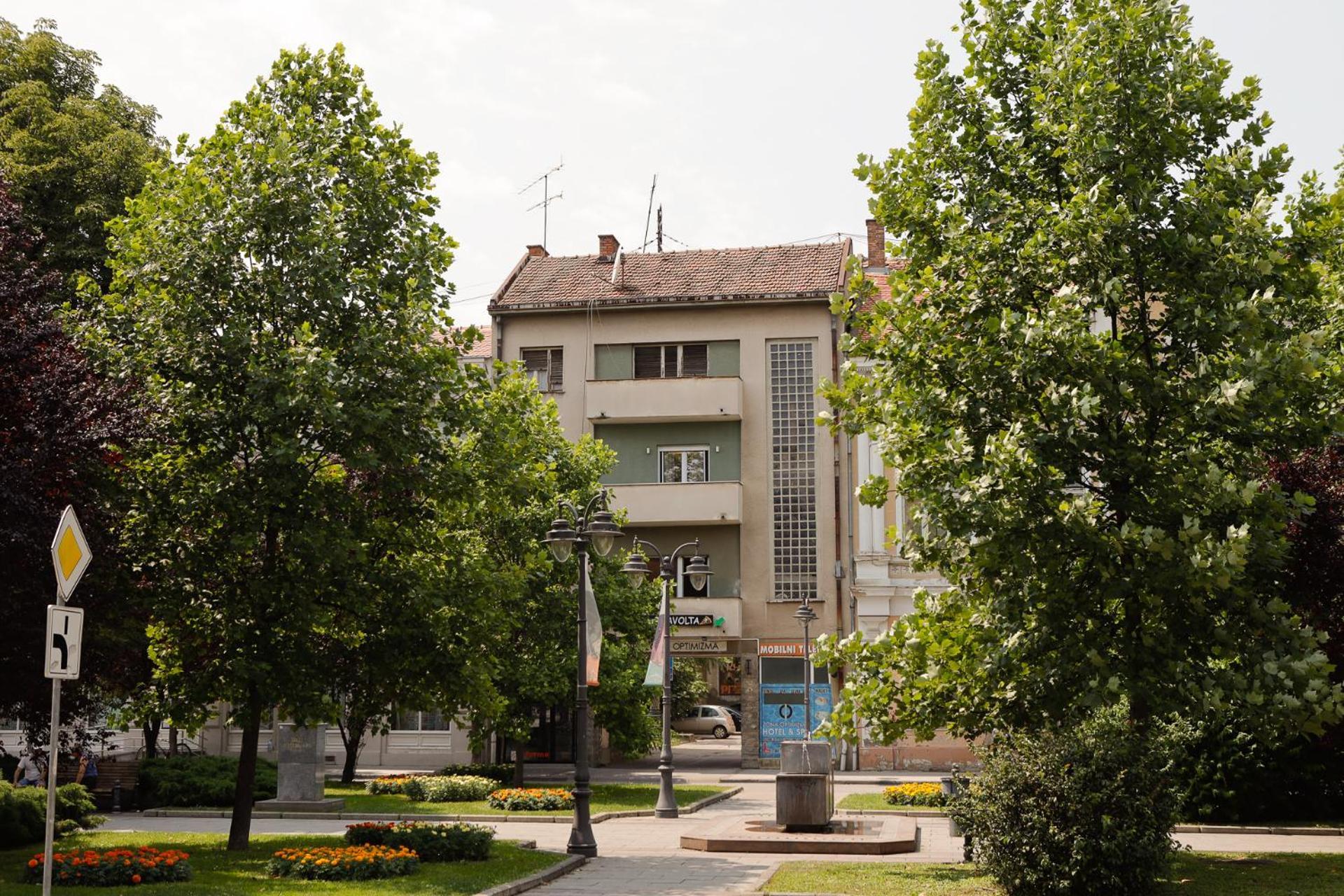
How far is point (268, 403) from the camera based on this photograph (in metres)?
18.2

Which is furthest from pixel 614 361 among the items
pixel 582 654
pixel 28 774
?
pixel 582 654

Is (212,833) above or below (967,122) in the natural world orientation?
below

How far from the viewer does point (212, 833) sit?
22.8 meters

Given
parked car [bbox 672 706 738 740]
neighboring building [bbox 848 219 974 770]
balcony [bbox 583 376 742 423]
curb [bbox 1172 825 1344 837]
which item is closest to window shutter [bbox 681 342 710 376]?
balcony [bbox 583 376 742 423]

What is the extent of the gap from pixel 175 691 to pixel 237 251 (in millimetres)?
6311

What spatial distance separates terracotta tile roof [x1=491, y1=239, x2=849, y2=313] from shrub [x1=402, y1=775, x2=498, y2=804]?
20135mm

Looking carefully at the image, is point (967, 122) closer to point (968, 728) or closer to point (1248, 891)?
point (968, 728)

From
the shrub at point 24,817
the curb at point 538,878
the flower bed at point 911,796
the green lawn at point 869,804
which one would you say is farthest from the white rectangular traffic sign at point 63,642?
the flower bed at point 911,796

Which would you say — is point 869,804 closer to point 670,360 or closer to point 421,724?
point 421,724

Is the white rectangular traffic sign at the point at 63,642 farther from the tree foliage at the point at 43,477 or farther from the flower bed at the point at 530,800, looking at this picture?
the flower bed at the point at 530,800

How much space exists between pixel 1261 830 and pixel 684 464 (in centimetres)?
2518

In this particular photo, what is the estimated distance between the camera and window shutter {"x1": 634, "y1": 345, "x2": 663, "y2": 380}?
4572 centimetres

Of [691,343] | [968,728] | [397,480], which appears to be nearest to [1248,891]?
[968,728]

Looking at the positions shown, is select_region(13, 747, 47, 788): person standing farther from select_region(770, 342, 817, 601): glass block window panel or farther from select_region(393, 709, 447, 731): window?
select_region(770, 342, 817, 601): glass block window panel
